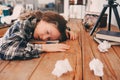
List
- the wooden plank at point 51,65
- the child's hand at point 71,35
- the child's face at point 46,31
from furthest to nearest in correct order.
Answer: the child's hand at point 71,35 < the child's face at point 46,31 < the wooden plank at point 51,65

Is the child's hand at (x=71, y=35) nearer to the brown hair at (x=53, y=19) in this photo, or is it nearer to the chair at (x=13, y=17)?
the brown hair at (x=53, y=19)

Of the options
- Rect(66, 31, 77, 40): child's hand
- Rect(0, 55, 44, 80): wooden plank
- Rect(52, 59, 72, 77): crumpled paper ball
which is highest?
Rect(66, 31, 77, 40): child's hand

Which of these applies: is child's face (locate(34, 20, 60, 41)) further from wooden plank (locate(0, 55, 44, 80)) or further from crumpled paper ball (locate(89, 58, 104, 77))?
crumpled paper ball (locate(89, 58, 104, 77))

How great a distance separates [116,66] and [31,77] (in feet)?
1.69

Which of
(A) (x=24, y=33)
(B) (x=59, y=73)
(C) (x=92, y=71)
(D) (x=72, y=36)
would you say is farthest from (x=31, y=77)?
(D) (x=72, y=36)

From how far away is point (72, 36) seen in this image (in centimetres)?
190

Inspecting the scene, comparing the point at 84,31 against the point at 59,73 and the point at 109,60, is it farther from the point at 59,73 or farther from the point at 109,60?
the point at 59,73

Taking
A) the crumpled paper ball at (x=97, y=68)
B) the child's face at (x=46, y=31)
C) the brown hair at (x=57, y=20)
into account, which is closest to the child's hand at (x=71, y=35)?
the brown hair at (x=57, y=20)

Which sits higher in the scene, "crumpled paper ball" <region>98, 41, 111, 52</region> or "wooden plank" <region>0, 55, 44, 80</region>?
"crumpled paper ball" <region>98, 41, 111, 52</region>

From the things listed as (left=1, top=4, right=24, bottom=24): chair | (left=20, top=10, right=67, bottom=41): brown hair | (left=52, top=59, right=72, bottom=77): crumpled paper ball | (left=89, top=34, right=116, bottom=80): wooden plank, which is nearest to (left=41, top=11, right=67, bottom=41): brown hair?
(left=20, top=10, right=67, bottom=41): brown hair

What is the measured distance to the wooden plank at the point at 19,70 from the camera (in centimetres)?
106

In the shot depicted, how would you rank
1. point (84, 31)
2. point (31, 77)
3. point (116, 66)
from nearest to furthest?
point (31, 77), point (116, 66), point (84, 31)

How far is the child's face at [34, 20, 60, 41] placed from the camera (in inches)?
64.7

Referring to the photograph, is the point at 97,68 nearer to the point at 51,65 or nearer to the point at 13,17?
the point at 51,65
